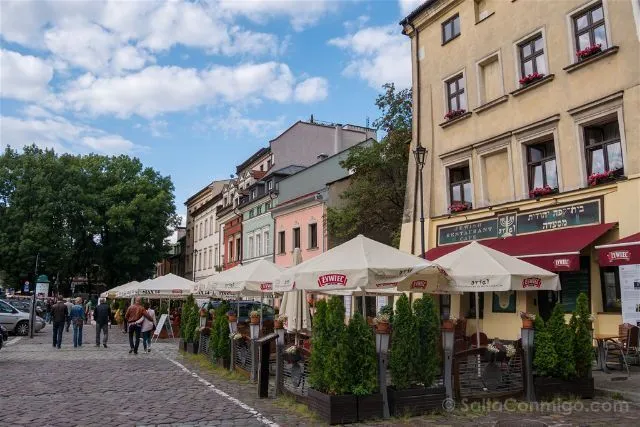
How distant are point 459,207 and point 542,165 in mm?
3272

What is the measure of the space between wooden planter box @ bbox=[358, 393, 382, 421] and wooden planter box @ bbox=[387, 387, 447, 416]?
0.24 metres

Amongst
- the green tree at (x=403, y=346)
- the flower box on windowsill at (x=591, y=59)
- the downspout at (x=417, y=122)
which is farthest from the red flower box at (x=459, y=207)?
the green tree at (x=403, y=346)

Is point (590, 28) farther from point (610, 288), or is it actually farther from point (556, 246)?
point (610, 288)

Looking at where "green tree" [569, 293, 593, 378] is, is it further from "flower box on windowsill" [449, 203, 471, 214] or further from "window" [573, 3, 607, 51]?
"flower box on windowsill" [449, 203, 471, 214]

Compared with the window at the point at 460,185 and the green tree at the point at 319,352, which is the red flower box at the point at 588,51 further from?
the green tree at the point at 319,352

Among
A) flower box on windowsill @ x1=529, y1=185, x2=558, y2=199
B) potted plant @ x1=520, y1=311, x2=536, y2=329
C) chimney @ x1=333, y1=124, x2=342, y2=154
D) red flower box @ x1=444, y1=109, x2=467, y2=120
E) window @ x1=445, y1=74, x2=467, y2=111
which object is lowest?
potted plant @ x1=520, y1=311, x2=536, y2=329

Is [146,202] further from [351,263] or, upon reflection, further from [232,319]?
[351,263]

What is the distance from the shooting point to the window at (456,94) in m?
20.0

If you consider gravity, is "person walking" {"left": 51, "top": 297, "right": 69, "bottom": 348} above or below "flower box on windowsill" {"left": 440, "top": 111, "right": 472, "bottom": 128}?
below

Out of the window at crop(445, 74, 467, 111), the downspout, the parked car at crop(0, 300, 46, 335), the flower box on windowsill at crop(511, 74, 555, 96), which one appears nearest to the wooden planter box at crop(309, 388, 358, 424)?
the flower box on windowsill at crop(511, 74, 555, 96)

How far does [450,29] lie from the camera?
68.5 ft

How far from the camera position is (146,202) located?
51656mm

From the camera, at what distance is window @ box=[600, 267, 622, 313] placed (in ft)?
46.6

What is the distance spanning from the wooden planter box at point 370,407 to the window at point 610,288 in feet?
29.1
